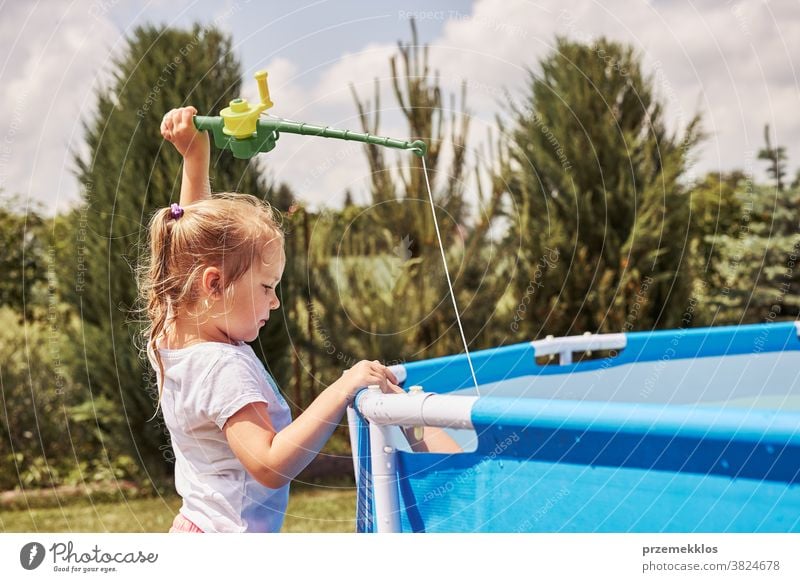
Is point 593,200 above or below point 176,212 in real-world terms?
above

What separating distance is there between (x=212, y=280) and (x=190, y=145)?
14.4 inches

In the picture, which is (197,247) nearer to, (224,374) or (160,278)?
(160,278)

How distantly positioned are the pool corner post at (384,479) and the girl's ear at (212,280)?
1.00 ft

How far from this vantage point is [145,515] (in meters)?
3.51

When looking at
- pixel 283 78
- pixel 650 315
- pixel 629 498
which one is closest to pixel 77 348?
pixel 283 78

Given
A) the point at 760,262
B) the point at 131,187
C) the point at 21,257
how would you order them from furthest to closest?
the point at 760,262
the point at 21,257
the point at 131,187

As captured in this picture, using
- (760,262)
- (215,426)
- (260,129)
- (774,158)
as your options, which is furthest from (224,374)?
(760,262)

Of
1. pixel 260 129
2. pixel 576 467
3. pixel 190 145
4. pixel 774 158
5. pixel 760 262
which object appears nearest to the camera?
pixel 576 467

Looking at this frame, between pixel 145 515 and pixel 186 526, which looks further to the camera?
pixel 145 515

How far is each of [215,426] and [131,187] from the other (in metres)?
2.02

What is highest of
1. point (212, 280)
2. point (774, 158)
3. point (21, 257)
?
point (774, 158)

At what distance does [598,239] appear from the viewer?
13.1ft

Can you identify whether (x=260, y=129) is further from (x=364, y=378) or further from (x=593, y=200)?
(x=593, y=200)

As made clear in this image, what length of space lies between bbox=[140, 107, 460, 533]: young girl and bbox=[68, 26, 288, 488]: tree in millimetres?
1450
